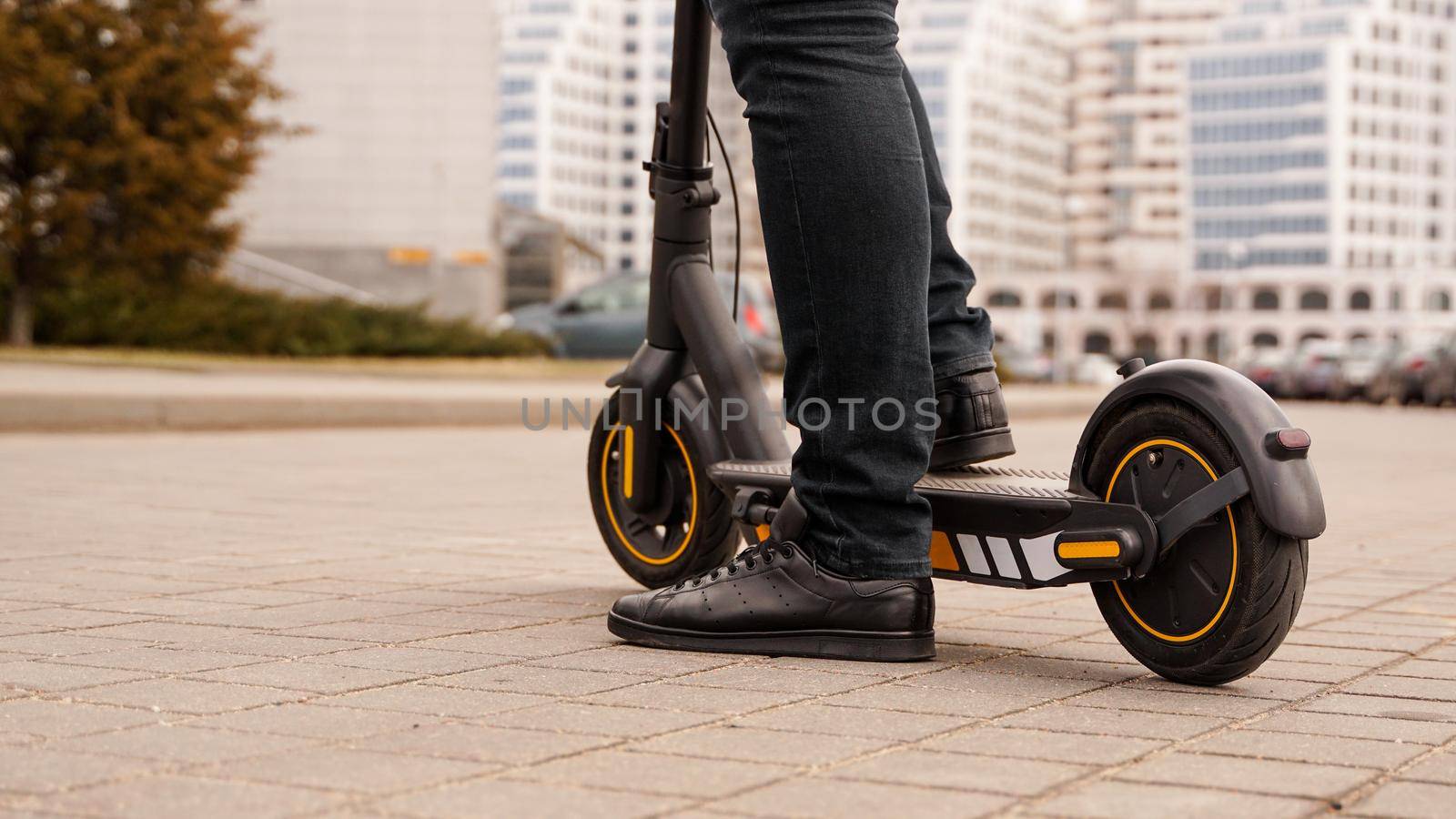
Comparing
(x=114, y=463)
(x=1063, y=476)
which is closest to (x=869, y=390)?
(x=1063, y=476)

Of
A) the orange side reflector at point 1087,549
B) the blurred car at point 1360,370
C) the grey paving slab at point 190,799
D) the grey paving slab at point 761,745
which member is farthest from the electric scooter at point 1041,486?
the blurred car at point 1360,370

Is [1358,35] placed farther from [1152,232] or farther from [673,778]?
[673,778]

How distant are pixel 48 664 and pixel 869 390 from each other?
1.44 meters

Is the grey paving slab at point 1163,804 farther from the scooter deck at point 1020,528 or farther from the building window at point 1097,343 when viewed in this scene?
the building window at point 1097,343

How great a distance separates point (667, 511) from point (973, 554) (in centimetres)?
95

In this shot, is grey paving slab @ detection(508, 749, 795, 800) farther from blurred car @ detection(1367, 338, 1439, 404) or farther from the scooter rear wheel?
blurred car @ detection(1367, 338, 1439, 404)

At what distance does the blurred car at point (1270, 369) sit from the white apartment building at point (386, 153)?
19.7 m

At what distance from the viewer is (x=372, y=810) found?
202 cm

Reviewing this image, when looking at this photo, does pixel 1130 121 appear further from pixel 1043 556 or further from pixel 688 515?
pixel 1043 556

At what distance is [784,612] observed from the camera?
3.18m

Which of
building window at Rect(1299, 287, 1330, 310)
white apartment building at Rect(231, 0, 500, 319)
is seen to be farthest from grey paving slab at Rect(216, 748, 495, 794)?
building window at Rect(1299, 287, 1330, 310)

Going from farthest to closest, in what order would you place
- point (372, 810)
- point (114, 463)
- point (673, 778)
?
point (114, 463) < point (673, 778) < point (372, 810)

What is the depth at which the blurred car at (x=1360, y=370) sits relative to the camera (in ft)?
119

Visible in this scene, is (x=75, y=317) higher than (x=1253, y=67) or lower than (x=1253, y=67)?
lower
